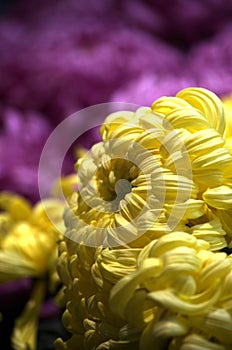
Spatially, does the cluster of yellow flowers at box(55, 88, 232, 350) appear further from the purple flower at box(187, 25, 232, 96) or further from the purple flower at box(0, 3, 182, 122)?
the purple flower at box(0, 3, 182, 122)

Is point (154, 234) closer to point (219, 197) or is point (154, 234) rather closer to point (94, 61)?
point (219, 197)

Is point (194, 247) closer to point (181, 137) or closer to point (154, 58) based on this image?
point (181, 137)

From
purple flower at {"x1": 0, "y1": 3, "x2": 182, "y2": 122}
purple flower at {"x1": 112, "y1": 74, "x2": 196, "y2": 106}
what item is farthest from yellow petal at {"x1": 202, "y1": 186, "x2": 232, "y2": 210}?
purple flower at {"x1": 0, "y1": 3, "x2": 182, "y2": 122}

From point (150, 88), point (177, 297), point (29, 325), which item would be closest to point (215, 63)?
point (150, 88)

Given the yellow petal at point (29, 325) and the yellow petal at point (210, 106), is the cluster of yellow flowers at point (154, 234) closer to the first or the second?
the yellow petal at point (210, 106)

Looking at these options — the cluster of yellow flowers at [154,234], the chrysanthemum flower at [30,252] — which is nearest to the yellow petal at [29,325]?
the chrysanthemum flower at [30,252]

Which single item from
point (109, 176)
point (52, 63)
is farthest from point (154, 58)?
point (109, 176)

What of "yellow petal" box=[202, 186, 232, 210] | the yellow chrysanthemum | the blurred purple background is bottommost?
the yellow chrysanthemum
